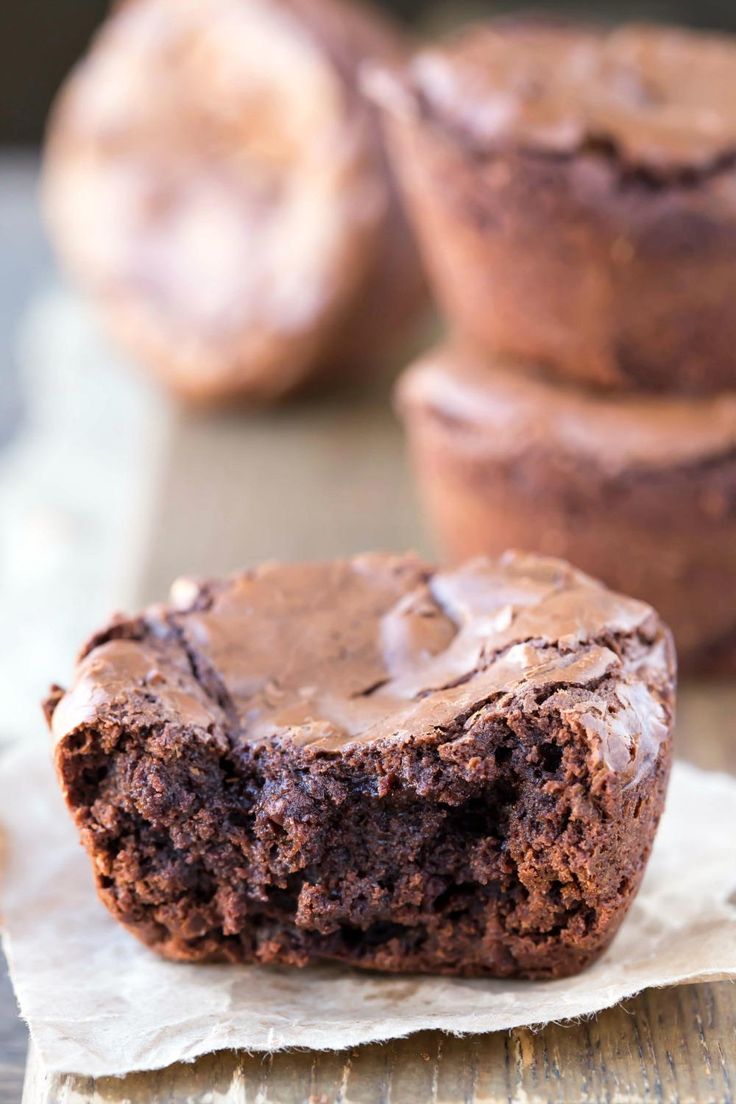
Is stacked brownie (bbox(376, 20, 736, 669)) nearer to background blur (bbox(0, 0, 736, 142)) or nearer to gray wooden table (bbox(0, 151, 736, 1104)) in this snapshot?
gray wooden table (bbox(0, 151, 736, 1104))

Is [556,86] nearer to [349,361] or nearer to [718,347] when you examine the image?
[718,347]

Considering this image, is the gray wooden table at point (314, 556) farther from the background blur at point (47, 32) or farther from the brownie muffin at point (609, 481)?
the background blur at point (47, 32)

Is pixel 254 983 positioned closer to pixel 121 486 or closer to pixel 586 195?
pixel 586 195

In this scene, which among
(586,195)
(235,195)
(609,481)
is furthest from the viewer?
(235,195)

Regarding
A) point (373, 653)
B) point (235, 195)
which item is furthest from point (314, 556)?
point (373, 653)

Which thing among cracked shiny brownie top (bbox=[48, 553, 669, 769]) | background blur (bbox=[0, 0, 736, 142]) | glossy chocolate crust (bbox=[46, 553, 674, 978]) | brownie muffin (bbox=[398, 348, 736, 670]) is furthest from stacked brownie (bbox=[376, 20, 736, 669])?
background blur (bbox=[0, 0, 736, 142])

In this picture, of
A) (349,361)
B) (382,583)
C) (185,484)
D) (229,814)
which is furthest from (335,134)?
(229,814)
